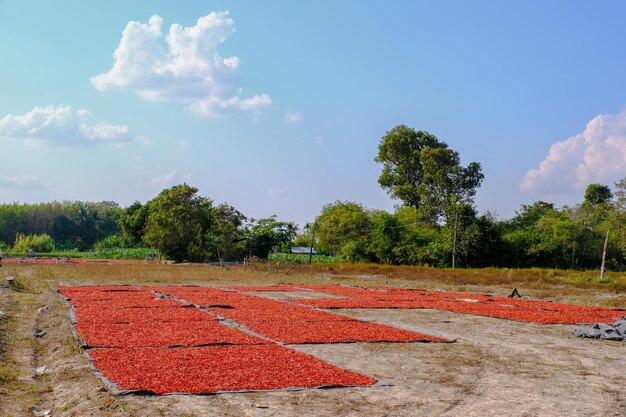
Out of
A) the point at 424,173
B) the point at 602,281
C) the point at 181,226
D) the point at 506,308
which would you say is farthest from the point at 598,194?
the point at 506,308

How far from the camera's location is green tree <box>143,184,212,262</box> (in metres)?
45.0

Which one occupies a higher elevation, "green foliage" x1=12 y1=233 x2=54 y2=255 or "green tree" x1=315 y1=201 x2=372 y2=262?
"green tree" x1=315 y1=201 x2=372 y2=262

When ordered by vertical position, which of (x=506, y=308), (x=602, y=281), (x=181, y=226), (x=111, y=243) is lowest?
(x=506, y=308)

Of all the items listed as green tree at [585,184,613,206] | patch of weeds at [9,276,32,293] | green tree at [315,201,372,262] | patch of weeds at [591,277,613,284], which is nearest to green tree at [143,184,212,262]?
green tree at [315,201,372,262]

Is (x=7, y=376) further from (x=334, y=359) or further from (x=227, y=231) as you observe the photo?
(x=227, y=231)

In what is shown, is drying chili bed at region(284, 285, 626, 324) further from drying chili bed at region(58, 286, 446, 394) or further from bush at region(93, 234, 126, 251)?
bush at region(93, 234, 126, 251)

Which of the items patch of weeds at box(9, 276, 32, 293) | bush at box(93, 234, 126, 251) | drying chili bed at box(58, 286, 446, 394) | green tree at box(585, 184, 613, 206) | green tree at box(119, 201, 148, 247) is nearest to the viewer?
drying chili bed at box(58, 286, 446, 394)

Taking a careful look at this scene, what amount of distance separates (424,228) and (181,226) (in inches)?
747

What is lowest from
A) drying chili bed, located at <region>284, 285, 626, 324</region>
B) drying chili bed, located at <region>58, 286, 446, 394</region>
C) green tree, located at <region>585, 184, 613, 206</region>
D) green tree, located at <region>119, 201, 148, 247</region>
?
drying chili bed, located at <region>58, 286, 446, 394</region>

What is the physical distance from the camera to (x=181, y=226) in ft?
148

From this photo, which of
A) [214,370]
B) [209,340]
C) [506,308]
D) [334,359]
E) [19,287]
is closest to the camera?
[214,370]

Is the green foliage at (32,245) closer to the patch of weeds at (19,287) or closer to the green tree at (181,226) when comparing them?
the green tree at (181,226)

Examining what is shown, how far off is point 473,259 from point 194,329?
115 feet

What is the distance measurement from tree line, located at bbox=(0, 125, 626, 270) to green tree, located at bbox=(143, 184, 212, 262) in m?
0.07
